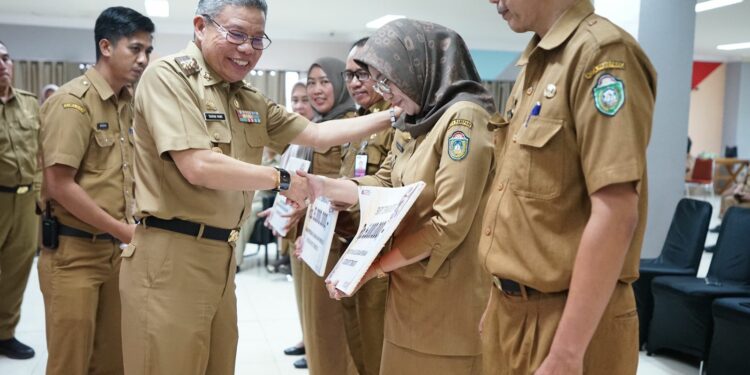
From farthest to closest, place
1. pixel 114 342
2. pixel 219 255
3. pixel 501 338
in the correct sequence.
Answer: pixel 114 342
pixel 219 255
pixel 501 338

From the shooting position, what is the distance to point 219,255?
1939mm

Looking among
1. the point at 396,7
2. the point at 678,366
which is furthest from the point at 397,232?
the point at 396,7

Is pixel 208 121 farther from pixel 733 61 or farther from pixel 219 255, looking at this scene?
pixel 733 61

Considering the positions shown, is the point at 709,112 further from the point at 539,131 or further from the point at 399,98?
the point at 539,131

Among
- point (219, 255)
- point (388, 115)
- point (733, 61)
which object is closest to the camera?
point (219, 255)

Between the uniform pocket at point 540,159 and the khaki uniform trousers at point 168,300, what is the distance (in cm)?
112

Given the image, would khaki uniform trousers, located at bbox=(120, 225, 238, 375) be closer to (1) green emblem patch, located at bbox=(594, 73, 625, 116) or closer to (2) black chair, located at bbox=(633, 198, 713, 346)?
(1) green emblem patch, located at bbox=(594, 73, 625, 116)

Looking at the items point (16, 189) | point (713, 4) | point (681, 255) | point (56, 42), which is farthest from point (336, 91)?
point (56, 42)

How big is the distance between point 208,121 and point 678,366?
3338 mm

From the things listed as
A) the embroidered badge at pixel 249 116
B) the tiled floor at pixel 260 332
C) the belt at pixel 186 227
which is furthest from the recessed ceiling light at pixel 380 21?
the belt at pixel 186 227

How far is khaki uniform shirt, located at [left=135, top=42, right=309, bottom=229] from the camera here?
1.76m

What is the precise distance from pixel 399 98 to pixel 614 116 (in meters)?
0.94

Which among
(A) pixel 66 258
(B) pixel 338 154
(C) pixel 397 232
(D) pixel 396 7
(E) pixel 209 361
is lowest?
(E) pixel 209 361

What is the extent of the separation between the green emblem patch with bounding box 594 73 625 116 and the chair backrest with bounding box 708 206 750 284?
3195mm
